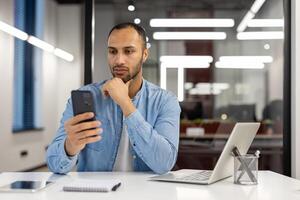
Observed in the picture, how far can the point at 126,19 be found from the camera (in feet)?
12.8

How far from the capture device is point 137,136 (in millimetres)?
1752

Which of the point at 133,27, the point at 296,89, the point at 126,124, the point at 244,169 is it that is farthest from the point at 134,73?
the point at 296,89

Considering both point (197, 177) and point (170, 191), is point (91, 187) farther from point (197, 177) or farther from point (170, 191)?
point (197, 177)

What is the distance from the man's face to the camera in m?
1.98

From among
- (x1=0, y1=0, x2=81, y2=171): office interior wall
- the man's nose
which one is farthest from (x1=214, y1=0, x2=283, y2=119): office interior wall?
(x1=0, y1=0, x2=81, y2=171): office interior wall

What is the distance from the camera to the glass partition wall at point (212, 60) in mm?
3850

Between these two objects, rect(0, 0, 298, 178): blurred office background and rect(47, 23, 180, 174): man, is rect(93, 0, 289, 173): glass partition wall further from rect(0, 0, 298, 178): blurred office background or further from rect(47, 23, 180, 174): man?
rect(47, 23, 180, 174): man

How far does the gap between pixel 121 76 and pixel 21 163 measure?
4079 millimetres

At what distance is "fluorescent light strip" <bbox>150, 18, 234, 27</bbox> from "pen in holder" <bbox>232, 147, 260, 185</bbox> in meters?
2.45

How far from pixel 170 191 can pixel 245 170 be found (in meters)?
0.32

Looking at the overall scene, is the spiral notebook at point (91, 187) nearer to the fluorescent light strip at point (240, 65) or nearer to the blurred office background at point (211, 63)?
the blurred office background at point (211, 63)

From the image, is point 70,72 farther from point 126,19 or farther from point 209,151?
point 209,151

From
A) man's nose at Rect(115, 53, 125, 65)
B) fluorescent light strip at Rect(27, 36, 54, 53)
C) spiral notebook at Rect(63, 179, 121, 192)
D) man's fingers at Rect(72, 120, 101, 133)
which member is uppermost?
fluorescent light strip at Rect(27, 36, 54, 53)

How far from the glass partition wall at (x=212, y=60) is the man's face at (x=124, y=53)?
5.85 ft
